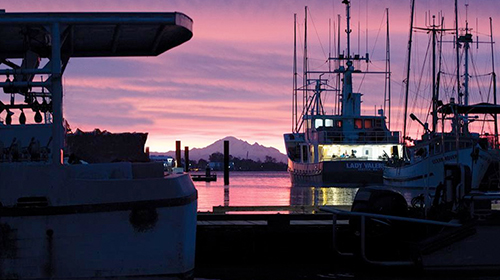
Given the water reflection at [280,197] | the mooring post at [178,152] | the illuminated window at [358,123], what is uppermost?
the illuminated window at [358,123]

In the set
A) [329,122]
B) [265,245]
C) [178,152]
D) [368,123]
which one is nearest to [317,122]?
[329,122]

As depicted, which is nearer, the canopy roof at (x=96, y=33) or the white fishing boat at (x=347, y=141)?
the canopy roof at (x=96, y=33)

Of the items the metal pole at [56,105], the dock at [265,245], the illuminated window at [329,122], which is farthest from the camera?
the illuminated window at [329,122]

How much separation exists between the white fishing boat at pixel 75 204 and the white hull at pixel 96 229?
13 millimetres

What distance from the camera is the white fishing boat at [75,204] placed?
1050 cm

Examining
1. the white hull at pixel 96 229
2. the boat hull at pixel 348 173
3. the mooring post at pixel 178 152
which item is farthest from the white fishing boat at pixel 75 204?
the mooring post at pixel 178 152

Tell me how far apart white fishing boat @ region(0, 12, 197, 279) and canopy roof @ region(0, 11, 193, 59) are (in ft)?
0.07

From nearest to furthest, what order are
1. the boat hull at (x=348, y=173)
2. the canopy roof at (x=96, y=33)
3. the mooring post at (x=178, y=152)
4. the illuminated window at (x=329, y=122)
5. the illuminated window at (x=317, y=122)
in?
the canopy roof at (x=96, y=33) → the boat hull at (x=348, y=173) → the illuminated window at (x=329, y=122) → the illuminated window at (x=317, y=122) → the mooring post at (x=178, y=152)

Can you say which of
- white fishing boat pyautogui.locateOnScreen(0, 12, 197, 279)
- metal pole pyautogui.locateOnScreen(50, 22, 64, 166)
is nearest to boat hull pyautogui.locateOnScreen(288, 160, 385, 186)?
white fishing boat pyautogui.locateOnScreen(0, 12, 197, 279)

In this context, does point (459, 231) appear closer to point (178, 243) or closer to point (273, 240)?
point (273, 240)

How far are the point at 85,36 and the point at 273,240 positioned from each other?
5.74 m

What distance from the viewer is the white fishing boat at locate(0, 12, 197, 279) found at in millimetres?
10500

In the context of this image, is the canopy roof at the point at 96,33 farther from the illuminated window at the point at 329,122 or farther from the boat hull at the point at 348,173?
the illuminated window at the point at 329,122

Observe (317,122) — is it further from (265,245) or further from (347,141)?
(265,245)
